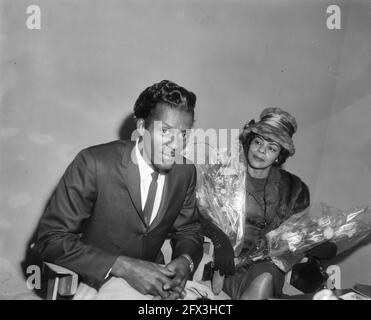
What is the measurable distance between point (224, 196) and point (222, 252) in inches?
15.8

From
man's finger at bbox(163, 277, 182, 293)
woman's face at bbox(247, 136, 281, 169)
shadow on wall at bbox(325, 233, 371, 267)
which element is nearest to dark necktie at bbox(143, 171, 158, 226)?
man's finger at bbox(163, 277, 182, 293)

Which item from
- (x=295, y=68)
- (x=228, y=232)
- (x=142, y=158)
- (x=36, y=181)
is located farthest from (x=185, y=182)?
(x=295, y=68)

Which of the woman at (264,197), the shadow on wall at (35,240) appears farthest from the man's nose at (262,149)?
the shadow on wall at (35,240)

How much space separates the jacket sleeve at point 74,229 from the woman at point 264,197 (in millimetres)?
863

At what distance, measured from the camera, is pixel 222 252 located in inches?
103

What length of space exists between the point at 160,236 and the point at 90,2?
1.96 metres

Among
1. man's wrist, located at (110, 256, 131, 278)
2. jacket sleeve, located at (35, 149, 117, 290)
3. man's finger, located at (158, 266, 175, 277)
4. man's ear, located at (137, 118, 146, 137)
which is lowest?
man's finger, located at (158, 266, 175, 277)

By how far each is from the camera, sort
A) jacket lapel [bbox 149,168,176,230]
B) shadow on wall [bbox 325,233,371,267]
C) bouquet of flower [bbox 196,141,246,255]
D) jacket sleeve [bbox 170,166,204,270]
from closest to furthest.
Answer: jacket lapel [bbox 149,168,176,230]
jacket sleeve [bbox 170,166,204,270]
bouquet of flower [bbox 196,141,246,255]
shadow on wall [bbox 325,233,371,267]

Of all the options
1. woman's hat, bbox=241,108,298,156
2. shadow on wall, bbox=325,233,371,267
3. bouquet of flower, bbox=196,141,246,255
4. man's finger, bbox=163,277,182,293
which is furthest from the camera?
shadow on wall, bbox=325,233,371,267

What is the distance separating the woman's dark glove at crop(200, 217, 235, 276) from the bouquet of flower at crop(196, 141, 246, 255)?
0.08 metres

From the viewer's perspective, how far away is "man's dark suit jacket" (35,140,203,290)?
2.09 m

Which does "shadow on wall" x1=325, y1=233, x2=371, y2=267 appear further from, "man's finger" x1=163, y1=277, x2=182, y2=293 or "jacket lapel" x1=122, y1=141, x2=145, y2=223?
"jacket lapel" x1=122, y1=141, x2=145, y2=223

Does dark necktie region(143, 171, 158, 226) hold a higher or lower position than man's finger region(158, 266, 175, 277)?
higher
